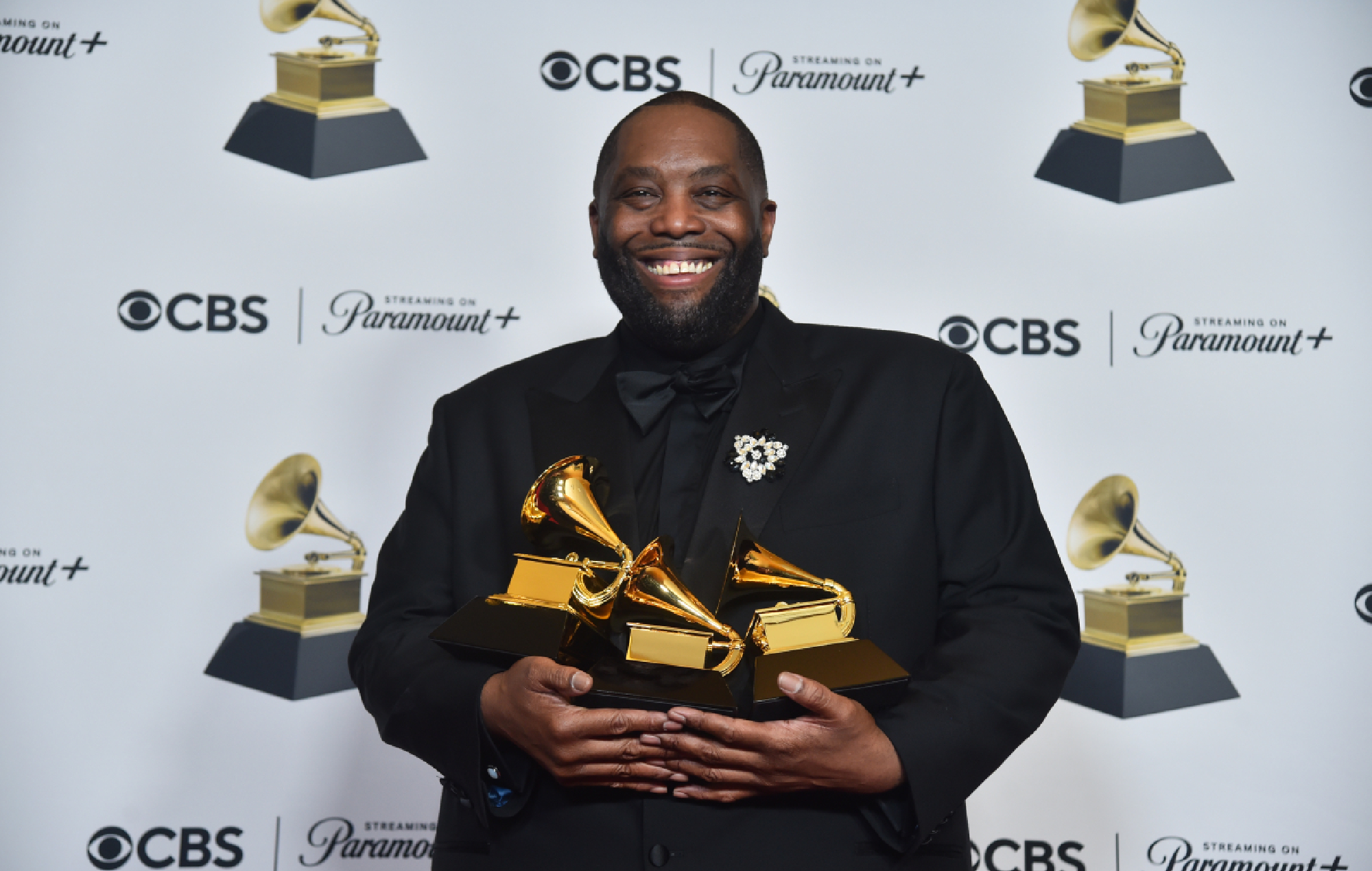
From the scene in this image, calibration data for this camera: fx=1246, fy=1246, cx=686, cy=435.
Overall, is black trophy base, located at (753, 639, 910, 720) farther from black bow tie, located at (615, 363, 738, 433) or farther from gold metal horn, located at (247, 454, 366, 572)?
gold metal horn, located at (247, 454, 366, 572)

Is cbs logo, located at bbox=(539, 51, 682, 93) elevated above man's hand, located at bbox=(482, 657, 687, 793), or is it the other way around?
cbs logo, located at bbox=(539, 51, 682, 93)

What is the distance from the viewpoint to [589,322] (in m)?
3.31

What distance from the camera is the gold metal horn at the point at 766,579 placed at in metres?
1.70

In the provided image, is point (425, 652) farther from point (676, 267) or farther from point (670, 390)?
point (676, 267)

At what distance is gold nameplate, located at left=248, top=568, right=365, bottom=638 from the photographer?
126 inches

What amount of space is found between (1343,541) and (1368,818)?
71 cm

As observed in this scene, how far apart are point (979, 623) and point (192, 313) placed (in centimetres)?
231

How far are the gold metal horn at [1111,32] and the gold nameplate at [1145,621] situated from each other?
4.61ft

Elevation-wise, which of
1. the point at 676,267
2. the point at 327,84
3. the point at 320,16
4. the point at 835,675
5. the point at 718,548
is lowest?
the point at 835,675

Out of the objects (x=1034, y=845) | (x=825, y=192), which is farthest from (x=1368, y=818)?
(x=825, y=192)

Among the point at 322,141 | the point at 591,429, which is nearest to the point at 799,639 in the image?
the point at 591,429

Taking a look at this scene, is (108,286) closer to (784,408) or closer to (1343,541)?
(784,408)

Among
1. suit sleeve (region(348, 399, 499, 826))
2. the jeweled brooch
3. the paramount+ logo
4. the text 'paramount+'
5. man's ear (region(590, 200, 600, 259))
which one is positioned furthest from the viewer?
the text 'paramount+'

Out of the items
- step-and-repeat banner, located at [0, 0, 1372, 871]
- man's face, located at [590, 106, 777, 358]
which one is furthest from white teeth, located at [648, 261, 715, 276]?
step-and-repeat banner, located at [0, 0, 1372, 871]
